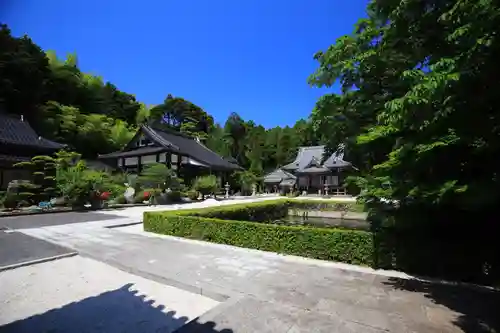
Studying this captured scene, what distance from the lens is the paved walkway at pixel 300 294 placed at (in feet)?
11.6

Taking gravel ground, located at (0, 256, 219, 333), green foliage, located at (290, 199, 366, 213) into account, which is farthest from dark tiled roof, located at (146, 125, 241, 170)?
gravel ground, located at (0, 256, 219, 333)

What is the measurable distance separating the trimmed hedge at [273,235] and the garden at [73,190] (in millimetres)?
9161

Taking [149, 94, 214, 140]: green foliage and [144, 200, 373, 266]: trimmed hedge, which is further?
[149, 94, 214, 140]: green foliage

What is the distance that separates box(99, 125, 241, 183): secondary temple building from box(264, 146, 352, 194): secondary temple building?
33.3 ft

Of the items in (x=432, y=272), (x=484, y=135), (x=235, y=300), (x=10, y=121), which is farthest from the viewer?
(x=10, y=121)

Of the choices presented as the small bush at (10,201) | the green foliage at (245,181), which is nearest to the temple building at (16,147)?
the small bush at (10,201)

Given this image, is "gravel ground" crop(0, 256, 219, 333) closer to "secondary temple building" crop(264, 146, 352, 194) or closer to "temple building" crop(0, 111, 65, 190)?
"temple building" crop(0, 111, 65, 190)

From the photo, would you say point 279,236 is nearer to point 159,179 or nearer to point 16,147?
point 159,179

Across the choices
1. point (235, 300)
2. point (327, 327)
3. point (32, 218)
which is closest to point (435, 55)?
point (327, 327)

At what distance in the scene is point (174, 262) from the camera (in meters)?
6.43

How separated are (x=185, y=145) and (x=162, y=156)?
512cm

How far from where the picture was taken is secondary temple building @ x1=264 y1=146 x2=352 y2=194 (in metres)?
32.6

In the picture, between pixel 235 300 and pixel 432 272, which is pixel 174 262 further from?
pixel 432 272

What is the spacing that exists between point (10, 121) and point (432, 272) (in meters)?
26.8
